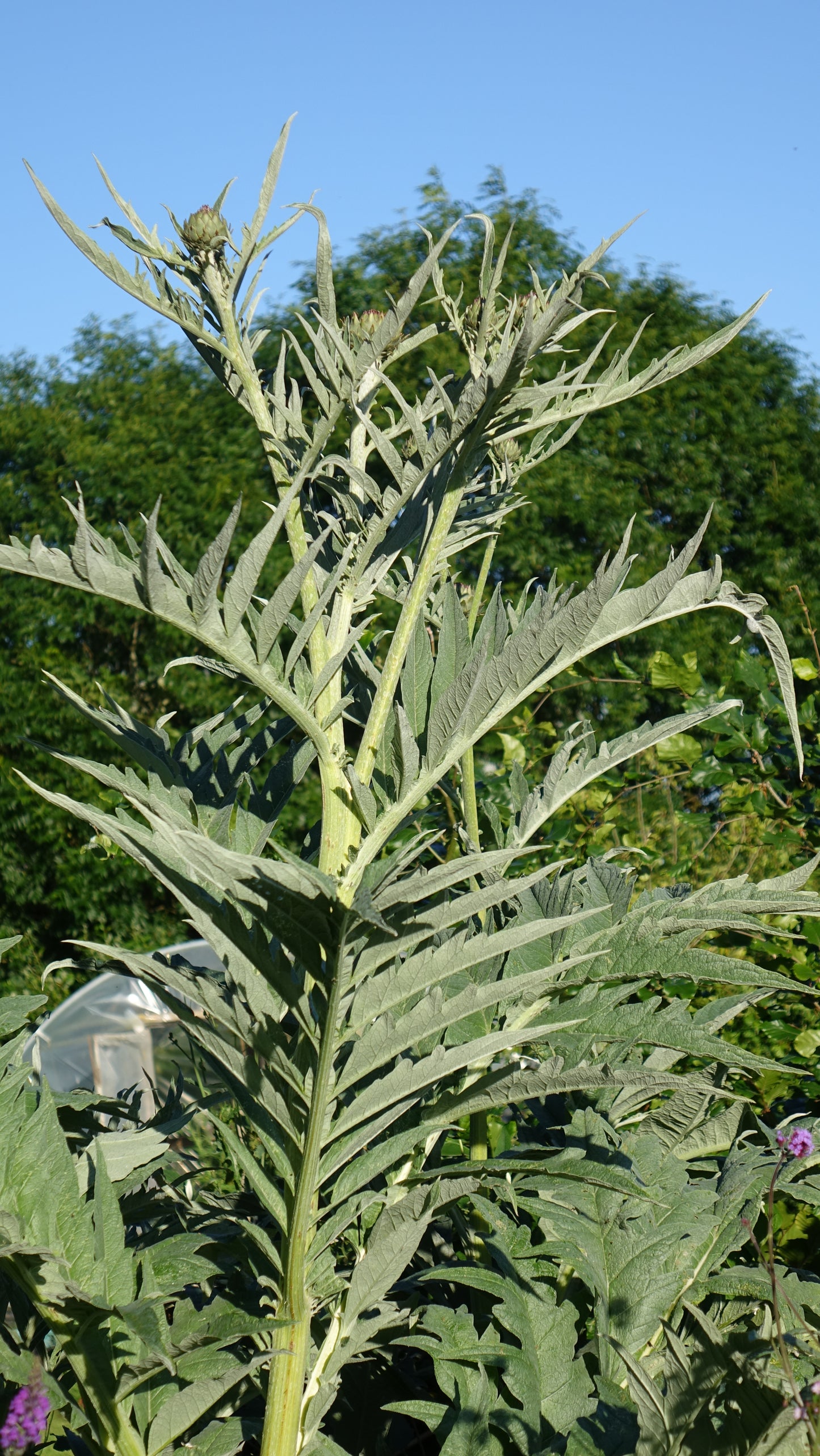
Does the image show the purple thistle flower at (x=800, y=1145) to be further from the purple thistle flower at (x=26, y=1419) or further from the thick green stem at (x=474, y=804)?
the purple thistle flower at (x=26, y=1419)

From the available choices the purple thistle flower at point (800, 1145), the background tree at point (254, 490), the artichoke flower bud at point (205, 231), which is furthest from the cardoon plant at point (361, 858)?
the background tree at point (254, 490)

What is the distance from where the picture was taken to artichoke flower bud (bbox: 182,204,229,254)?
132 cm

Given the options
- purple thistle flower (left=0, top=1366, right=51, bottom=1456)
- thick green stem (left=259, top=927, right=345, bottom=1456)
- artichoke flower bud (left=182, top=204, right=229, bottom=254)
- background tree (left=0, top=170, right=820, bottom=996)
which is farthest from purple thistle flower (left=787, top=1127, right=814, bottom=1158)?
background tree (left=0, top=170, right=820, bottom=996)

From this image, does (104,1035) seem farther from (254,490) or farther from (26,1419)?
(254,490)

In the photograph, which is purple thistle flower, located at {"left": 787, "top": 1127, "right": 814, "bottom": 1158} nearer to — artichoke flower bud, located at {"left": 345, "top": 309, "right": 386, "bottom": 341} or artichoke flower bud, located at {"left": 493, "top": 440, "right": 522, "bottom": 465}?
artichoke flower bud, located at {"left": 493, "top": 440, "right": 522, "bottom": 465}

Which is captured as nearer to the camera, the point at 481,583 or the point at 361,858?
the point at 361,858

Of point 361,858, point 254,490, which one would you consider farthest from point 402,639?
point 254,490

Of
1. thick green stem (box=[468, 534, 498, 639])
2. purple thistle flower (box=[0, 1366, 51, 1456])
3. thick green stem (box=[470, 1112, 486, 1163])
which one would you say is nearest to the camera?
purple thistle flower (box=[0, 1366, 51, 1456])

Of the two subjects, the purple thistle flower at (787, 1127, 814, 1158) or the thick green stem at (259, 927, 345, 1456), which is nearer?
the thick green stem at (259, 927, 345, 1456)

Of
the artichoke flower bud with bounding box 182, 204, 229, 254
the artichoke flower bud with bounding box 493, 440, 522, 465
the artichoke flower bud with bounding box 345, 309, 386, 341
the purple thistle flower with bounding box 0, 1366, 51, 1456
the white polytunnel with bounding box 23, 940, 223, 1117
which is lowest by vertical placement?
the white polytunnel with bounding box 23, 940, 223, 1117

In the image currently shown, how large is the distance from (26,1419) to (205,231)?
1.26 m

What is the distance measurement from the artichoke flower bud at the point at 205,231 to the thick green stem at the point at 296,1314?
37.2 inches

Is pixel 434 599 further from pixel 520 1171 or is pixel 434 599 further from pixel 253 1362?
pixel 253 1362

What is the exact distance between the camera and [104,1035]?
418cm
